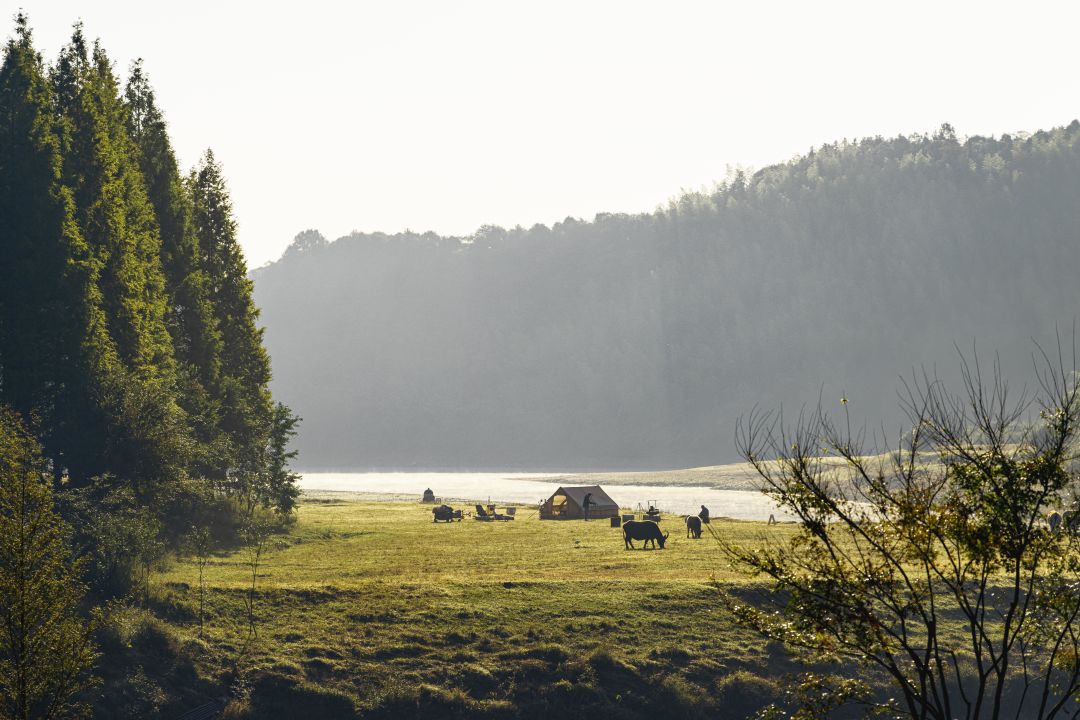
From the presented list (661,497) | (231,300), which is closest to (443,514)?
(231,300)

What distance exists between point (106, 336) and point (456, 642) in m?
23.8

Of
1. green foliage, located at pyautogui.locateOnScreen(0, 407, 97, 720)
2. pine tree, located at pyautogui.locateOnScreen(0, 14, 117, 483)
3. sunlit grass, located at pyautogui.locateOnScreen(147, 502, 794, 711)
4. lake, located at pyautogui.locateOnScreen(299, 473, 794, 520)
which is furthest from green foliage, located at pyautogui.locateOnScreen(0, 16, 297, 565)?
lake, located at pyautogui.locateOnScreen(299, 473, 794, 520)

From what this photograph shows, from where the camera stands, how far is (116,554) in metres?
41.3

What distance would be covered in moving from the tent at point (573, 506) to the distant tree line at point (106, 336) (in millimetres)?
22826

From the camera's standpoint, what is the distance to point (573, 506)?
268 ft

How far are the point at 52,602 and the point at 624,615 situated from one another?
23.5 meters

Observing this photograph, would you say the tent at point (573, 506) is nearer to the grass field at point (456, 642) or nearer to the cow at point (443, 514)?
the cow at point (443, 514)

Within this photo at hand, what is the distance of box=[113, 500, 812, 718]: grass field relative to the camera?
34844 mm

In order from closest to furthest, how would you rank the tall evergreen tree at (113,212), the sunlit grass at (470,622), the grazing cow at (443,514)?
1. the sunlit grass at (470,622)
2. the tall evergreen tree at (113,212)
3. the grazing cow at (443,514)

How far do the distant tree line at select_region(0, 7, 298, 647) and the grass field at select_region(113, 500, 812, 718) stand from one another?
4.48 meters

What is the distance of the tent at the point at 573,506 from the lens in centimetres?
8169

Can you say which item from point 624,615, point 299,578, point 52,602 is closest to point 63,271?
point 299,578

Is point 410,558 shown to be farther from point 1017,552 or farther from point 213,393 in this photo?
point 1017,552

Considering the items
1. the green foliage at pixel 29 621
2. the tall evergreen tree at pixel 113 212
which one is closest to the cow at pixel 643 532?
the tall evergreen tree at pixel 113 212
